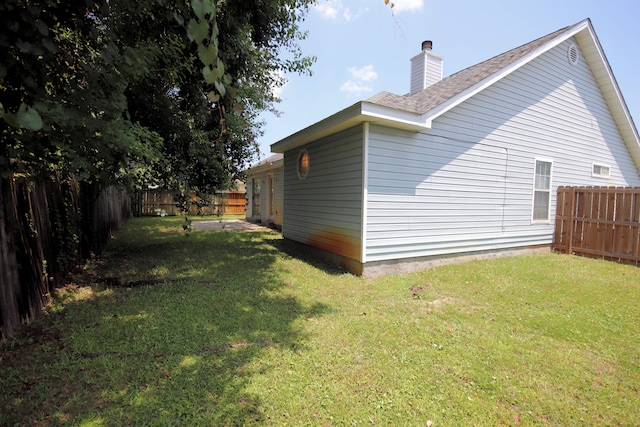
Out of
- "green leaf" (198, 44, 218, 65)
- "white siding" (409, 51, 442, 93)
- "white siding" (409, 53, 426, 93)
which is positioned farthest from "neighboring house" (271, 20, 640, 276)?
"green leaf" (198, 44, 218, 65)

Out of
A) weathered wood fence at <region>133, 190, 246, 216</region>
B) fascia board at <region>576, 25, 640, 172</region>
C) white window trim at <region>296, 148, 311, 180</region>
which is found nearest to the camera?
white window trim at <region>296, 148, 311, 180</region>

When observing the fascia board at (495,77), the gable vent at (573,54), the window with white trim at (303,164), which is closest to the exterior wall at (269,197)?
the window with white trim at (303,164)

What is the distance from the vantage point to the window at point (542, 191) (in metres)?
7.84

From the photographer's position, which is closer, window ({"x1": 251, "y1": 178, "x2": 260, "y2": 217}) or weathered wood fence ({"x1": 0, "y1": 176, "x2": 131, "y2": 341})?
weathered wood fence ({"x1": 0, "y1": 176, "x2": 131, "y2": 341})

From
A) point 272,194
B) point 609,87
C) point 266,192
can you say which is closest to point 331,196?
point 272,194

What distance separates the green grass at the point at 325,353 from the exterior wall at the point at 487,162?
135 cm

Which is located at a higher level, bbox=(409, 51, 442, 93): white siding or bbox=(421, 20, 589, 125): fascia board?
bbox=(409, 51, 442, 93): white siding

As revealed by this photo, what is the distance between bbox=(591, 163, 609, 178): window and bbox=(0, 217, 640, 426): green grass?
16.7ft

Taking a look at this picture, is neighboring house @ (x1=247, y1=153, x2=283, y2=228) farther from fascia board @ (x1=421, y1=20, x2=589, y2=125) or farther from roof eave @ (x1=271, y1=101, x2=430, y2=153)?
fascia board @ (x1=421, y1=20, x2=589, y2=125)

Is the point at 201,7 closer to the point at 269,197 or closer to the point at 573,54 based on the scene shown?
the point at 573,54

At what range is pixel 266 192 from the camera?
46.7 ft

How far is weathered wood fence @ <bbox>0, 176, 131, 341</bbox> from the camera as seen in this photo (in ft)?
9.94

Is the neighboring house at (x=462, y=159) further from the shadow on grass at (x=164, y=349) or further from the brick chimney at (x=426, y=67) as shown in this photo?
the brick chimney at (x=426, y=67)

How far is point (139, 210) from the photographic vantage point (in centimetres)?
1777
